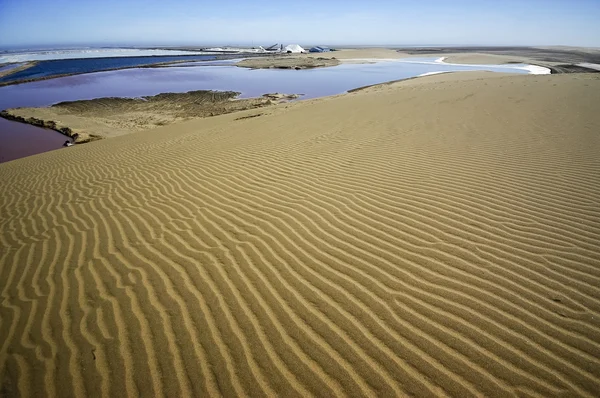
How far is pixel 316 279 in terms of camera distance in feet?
9.59

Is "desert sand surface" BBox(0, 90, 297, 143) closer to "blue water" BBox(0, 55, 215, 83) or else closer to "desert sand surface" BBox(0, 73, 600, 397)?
"desert sand surface" BBox(0, 73, 600, 397)

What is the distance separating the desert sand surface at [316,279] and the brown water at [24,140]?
26.0ft

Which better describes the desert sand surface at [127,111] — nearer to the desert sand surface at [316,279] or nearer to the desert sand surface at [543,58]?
the desert sand surface at [316,279]

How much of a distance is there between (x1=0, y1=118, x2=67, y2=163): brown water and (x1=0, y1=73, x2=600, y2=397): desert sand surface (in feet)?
26.0

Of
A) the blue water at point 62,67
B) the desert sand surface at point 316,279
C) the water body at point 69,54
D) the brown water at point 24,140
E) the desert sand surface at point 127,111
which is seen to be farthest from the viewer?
the water body at point 69,54

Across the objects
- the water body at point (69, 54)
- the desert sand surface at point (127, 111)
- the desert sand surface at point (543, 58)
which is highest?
the water body at point (69, 54)

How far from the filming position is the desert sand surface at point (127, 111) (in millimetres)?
15578

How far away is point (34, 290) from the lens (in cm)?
308

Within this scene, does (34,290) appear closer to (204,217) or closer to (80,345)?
(80,345)

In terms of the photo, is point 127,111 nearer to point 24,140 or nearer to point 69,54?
point 24,140

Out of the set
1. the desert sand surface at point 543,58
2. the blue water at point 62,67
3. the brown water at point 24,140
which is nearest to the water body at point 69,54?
the blue water at point 62,67

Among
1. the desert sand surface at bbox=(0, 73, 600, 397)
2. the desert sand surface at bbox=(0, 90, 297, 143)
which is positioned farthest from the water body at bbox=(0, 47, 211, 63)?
the desert sand surface at bbox=(0, 73, 600, 397)

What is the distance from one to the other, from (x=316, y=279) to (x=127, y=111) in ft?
69.0

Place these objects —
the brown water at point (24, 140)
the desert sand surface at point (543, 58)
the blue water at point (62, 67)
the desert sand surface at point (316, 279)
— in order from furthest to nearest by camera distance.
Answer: the blue water at point (62, 67) → the desert sand surface at point (543, 58) → the brown water at point (24, 140) → the desert sand surface at point (316, 279)
